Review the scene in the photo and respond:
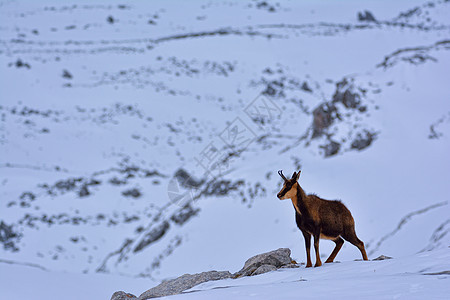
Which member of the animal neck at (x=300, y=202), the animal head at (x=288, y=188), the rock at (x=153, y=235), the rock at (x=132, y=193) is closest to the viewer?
the animal head at (x=288, y=188)

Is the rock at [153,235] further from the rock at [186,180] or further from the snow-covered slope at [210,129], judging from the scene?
the rock at [186,180]

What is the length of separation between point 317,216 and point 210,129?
915 inches

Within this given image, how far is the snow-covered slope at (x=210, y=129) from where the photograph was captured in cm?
1279

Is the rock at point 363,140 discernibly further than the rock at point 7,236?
No

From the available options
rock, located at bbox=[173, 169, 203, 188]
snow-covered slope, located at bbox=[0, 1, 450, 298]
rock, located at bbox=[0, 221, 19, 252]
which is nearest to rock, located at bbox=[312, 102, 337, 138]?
snow-covered slope, located at bbox=[0, 1, 450, 298]

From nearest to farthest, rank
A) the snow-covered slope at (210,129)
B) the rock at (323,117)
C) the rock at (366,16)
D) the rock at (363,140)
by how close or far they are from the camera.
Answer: the snow-covered slope at (210,129) → the rock at (363,140) → the rock at (323,117) → the rock at (366,16)

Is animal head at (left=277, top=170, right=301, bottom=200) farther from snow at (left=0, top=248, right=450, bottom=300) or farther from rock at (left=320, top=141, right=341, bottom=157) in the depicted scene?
rock at (left=320, top=141, right=341, bottom=157)

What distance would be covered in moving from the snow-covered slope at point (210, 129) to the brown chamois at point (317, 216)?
16.1 ft

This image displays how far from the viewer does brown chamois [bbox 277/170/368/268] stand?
5801 millimetres

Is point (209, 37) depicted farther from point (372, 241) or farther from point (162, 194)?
point (372, 241)

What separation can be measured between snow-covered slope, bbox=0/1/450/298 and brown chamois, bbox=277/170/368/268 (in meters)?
4.91

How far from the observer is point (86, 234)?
18.3m

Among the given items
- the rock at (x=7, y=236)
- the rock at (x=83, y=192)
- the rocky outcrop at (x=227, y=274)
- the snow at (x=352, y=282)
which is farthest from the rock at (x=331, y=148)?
the rock at (x=7, y=236)

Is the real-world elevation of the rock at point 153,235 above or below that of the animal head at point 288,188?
above
